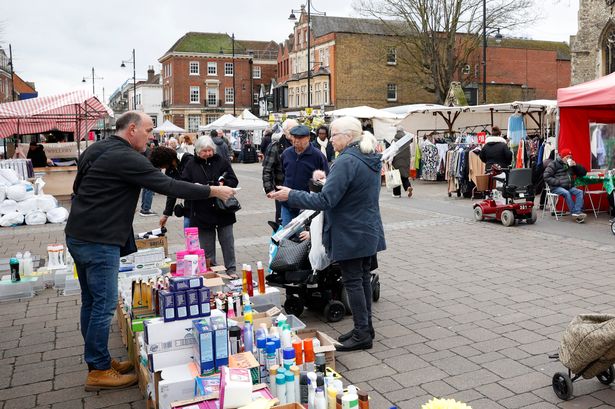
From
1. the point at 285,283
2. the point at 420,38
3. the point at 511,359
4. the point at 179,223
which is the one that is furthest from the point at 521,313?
the point at 420,38

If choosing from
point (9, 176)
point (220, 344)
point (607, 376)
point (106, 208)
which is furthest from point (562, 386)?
point (9, 176)

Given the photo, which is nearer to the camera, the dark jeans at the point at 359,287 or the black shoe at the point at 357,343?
the dark jeans at the point at 359,287

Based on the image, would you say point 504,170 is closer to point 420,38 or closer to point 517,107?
point 517,107

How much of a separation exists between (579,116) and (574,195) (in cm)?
186

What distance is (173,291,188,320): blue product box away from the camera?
160 inches

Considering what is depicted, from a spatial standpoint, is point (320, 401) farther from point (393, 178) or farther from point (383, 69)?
point (383, 69)

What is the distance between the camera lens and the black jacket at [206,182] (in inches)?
269

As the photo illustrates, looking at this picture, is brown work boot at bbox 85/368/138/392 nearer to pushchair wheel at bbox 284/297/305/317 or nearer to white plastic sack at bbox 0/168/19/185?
pushchair wheel at bbox 284/297/305/317

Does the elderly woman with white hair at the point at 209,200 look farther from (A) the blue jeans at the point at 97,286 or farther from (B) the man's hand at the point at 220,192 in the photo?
(A) the blue jeans at the point at 97,286

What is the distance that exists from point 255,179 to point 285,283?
60.1 feet

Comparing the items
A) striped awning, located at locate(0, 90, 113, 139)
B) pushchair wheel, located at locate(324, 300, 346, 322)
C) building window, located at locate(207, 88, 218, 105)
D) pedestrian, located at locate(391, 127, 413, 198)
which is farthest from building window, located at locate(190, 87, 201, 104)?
pushchair wheel, located at locate(324, 300, 346, 322)

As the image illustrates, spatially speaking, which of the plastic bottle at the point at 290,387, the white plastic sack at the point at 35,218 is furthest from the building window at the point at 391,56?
the plastic bottle at the point at 290,387

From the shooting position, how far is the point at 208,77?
263 ft

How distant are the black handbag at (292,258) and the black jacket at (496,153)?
33.3 ft
